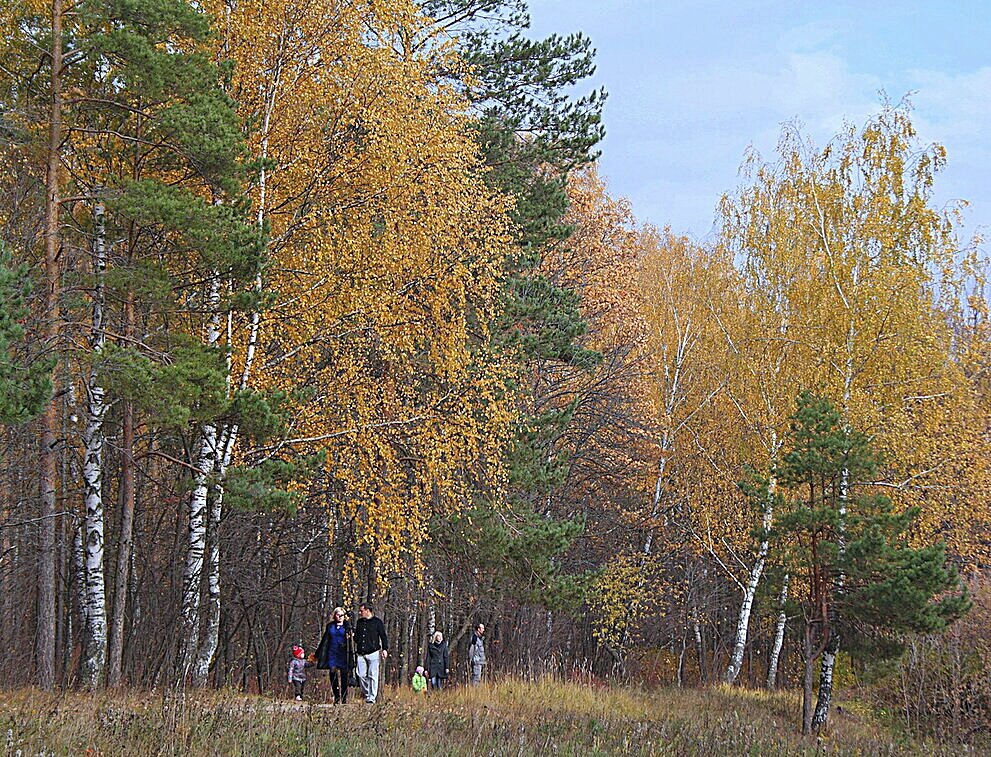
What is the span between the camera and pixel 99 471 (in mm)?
11406

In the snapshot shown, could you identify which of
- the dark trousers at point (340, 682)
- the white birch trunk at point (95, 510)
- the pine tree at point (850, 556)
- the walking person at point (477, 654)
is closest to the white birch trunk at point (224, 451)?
the white birch trunk at point (95, 510)

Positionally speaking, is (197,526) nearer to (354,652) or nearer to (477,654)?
(354,652)

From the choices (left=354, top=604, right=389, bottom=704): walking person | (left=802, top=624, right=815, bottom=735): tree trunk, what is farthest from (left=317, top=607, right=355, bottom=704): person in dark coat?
(left=802, top=624, right=815, bottom=735): tree trunk

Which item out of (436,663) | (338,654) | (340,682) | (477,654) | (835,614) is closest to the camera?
(340,682)

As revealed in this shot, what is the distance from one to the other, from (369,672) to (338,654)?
490 mm

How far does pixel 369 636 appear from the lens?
12812 millimetres

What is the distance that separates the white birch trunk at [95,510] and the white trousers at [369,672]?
309 cm

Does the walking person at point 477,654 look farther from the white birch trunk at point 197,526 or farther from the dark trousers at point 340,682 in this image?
the white birch trunk at point 197,526

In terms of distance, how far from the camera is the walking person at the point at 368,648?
12781mm

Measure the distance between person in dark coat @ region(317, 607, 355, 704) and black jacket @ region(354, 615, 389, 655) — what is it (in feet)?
0.96

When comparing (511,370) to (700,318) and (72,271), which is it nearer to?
(72,271)

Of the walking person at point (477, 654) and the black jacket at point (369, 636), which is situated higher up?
the black jacket at point (369, 636)

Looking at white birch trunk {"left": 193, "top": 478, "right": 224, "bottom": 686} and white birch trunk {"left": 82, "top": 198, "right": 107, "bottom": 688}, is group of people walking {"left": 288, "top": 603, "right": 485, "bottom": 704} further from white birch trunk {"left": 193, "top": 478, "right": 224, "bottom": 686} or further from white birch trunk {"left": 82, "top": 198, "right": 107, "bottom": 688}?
white birch trunk {"left": 82, "top": 198, "right": 107, "bottom": 688}

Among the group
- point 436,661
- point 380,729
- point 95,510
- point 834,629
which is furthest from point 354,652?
point 834,629
